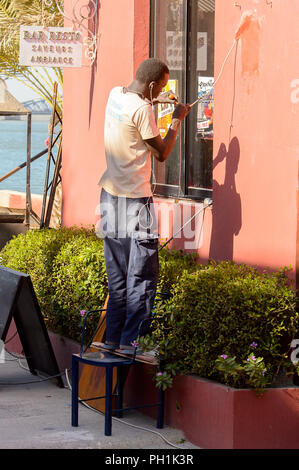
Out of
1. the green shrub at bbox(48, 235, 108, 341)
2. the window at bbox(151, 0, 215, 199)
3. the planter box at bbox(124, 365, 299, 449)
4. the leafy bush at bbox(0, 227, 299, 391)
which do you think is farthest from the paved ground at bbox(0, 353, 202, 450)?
the window at bbox(151, 0, 215, 199)

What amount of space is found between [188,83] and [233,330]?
2897mm

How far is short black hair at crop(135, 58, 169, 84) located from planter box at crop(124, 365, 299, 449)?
2036 millimetres

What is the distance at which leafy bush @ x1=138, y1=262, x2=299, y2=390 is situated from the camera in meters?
5.22

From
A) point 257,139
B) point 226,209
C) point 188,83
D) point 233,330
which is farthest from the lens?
point 188,83

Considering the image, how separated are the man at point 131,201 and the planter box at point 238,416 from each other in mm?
637

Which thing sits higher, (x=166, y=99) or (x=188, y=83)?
(x=188, y=83)

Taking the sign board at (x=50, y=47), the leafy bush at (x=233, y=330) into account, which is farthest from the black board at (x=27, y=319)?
the sign board at (x=50, y=47)

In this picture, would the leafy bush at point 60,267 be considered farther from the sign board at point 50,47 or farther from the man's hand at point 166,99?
the sign board at point 50,47

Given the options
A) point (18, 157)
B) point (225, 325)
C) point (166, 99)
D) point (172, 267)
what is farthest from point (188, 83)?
point (18, 157)

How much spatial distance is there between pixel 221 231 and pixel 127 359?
130 cm

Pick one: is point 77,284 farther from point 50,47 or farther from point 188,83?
point 50,47

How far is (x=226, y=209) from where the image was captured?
247 inches

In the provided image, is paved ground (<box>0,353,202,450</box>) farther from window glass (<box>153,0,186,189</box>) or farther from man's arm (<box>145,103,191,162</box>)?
window glass (<box>153,0,186,189</box>)

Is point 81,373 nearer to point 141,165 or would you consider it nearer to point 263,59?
point 141,165
